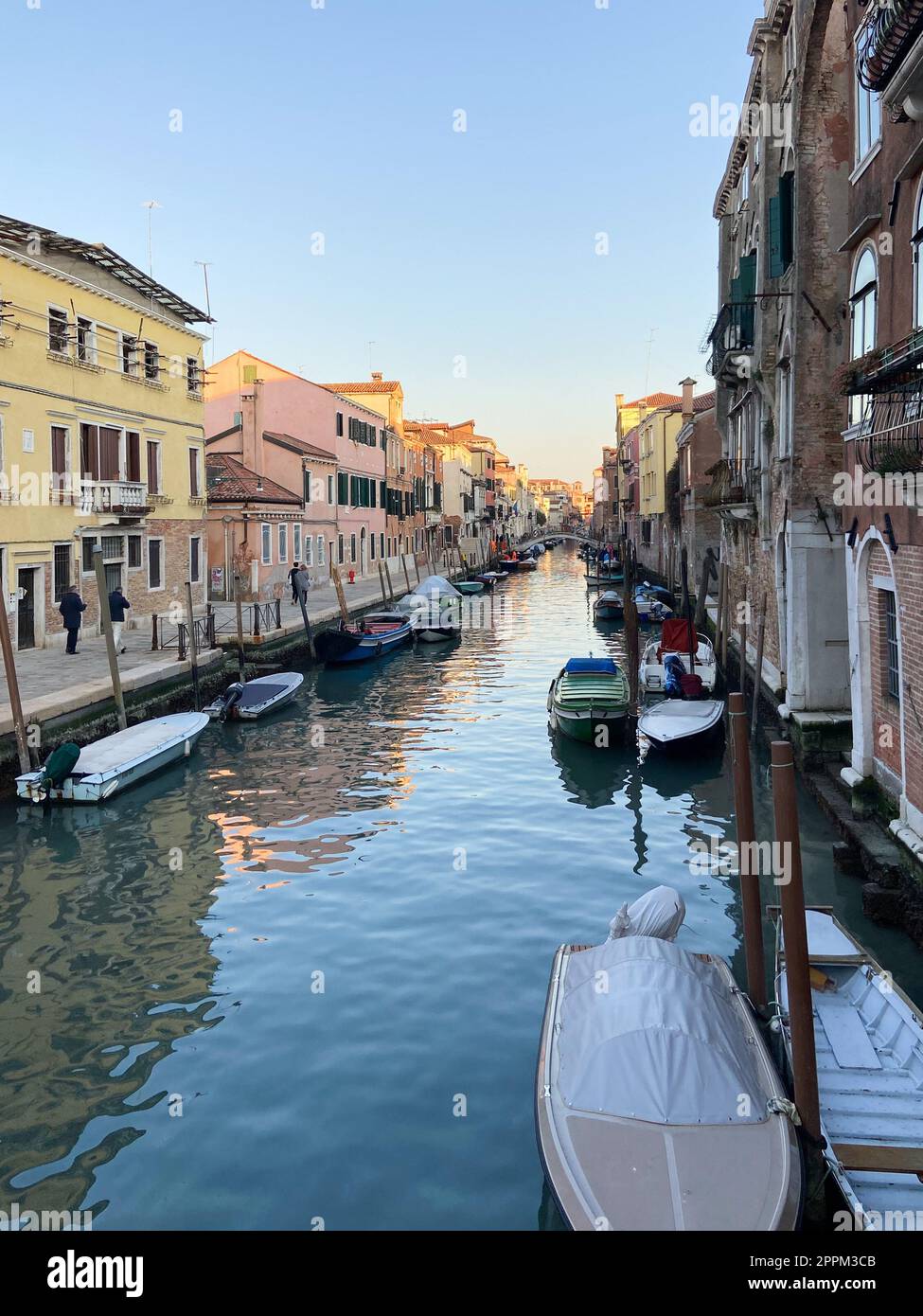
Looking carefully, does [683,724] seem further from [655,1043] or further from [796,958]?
[655,1043]

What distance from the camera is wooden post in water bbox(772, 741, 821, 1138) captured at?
19.3 feet

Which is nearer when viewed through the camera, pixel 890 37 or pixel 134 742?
pixel 890 37

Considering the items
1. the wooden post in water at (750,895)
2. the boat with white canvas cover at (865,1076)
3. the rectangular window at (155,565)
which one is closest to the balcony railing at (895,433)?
the wooden post in water at (750,895)

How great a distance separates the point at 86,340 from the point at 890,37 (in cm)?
2108

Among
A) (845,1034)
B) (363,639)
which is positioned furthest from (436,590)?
(845,1034)

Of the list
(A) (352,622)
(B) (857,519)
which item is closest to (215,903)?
(B) (857,519)

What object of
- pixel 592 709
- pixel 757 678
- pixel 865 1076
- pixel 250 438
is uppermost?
pixel 250 438

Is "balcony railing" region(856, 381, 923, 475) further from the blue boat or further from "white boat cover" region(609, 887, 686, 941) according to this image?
the blue boat

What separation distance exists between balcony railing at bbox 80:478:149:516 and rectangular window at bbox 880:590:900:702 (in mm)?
18866

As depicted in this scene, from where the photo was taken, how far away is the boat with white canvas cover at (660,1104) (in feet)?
16.9

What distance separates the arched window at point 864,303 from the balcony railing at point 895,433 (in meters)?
1.14

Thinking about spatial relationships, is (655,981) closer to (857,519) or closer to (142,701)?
(857,519)

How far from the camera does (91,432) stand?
2544 cm
